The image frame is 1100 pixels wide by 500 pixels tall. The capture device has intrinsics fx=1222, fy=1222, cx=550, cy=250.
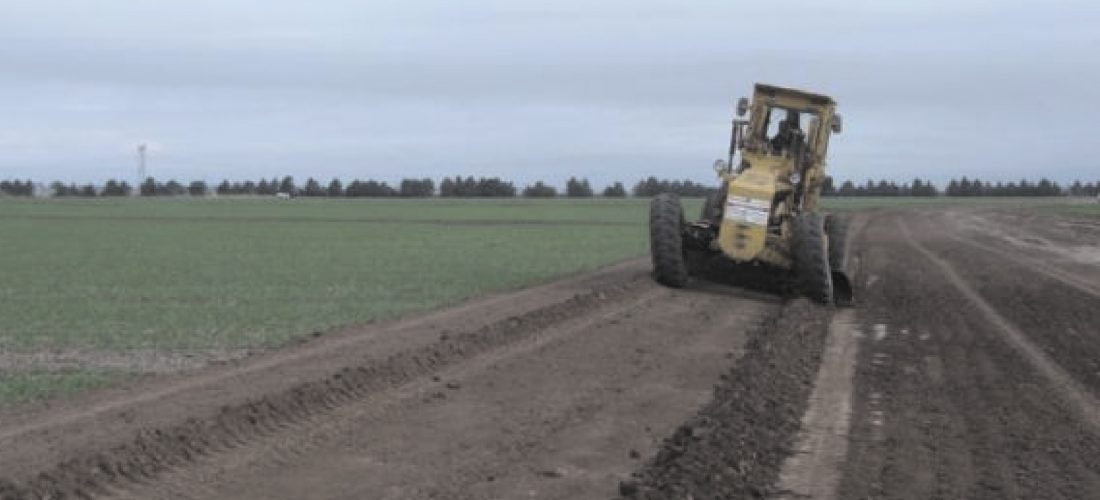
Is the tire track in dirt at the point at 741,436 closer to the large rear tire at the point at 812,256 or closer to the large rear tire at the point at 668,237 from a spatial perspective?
the large rear tire at the point at 812,256

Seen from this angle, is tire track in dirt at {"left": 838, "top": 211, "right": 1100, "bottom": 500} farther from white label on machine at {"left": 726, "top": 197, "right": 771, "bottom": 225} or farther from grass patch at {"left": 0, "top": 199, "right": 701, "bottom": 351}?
grass patch at {"left": 0, "top": 199, "right": 701, "bottom": 351}

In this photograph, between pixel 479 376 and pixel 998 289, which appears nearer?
pixel 479 376

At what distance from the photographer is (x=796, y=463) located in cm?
760

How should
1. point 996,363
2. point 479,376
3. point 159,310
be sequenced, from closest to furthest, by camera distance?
point 479,376 → point 996,363 → point 159,310

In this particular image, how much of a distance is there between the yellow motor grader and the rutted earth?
1842mm

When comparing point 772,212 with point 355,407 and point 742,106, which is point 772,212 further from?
point 355,407

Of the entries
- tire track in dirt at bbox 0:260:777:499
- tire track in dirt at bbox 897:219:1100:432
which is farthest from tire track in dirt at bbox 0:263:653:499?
tire track in dirt at bbox 897:219:1100:432

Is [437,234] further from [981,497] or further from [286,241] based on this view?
[981,497]

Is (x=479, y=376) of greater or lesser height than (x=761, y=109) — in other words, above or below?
below

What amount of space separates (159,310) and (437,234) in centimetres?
2900

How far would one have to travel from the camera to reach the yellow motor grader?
1775cm

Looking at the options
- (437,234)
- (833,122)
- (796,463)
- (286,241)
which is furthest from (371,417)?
(437,234)

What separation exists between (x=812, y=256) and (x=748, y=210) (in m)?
1.17

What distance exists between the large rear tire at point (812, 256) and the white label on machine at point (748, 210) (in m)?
0.47
